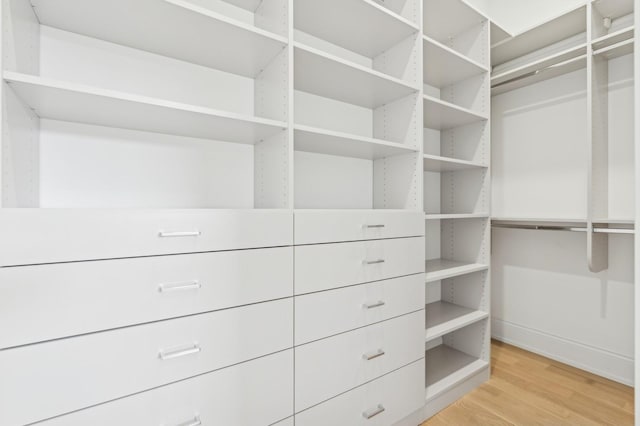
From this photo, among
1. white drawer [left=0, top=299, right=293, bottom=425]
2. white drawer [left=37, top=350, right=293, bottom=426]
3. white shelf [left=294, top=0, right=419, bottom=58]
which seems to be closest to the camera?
white drawer [left=0, top=299, right=293, bottom=425]

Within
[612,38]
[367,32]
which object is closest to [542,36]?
[612,38]

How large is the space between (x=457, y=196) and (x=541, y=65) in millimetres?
1025

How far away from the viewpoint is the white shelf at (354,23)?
1465 millimetres

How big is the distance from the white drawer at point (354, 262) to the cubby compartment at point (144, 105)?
0.89 ft

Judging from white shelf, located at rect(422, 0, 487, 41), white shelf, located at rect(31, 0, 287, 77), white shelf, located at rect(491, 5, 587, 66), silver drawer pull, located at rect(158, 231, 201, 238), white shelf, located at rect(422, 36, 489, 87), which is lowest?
silver drawer pull, located at rect(158, 231, 201, 238)

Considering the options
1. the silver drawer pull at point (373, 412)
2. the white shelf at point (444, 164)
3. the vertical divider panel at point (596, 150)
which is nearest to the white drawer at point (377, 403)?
the silver drawer pull at point (373, 412)

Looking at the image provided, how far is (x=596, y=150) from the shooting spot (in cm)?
189

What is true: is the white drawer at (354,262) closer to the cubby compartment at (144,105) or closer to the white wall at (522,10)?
the cubby compartment at (144,105)

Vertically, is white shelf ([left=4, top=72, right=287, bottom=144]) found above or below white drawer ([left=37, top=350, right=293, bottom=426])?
above

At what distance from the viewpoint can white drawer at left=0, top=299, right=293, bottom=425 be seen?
0.77 meters

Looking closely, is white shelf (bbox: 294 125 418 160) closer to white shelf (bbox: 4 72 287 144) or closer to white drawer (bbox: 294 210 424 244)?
white shelf (bbox: 4 72 287 144)

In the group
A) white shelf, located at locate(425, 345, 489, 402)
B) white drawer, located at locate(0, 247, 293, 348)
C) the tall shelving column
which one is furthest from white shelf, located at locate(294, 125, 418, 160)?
white shelf, located at locate(425, 345, 489, 402)

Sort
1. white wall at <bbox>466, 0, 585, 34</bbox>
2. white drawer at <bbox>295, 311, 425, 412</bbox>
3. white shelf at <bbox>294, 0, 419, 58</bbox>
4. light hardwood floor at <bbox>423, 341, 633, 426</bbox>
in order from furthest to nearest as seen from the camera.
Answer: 1. white wall at <bbox>466, 0, 585, 34</bbox>
2. light hardwood floor at <bbox>423, 341, 633, 426</bbox>
3. white shelf at <bbox>294, 0, 419, 58</bbox>
4. white drawer at <bbox>295, 311, 425, 412</bbox>

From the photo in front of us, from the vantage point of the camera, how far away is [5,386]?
0.75 metres
